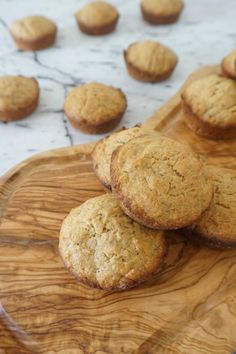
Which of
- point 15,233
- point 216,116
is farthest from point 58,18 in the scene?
point 15,233

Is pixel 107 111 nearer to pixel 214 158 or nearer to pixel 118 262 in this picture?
pixel 214 158

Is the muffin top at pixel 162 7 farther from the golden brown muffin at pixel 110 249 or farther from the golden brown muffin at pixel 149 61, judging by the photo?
the golden brown muffin at pixel 110 249

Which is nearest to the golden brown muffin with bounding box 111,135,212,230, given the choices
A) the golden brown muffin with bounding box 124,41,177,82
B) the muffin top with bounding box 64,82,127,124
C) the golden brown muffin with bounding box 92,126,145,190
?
the golden brown muffin with bounding box 92,126,145,190

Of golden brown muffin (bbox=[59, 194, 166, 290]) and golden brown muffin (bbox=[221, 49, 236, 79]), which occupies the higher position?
golden brown muffin (bbox=[221, 49, 236, 79])

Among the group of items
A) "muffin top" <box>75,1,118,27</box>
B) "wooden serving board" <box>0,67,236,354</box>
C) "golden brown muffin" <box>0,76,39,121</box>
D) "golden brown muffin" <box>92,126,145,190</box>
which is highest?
"muffin top" <box>75,1,118,27</box>

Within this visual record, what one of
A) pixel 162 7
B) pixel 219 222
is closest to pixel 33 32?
pixel 162 7

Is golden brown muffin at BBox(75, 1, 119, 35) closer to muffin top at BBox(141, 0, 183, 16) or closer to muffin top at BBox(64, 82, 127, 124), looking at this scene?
muffin top at BBox(141, 0, 183, 16)

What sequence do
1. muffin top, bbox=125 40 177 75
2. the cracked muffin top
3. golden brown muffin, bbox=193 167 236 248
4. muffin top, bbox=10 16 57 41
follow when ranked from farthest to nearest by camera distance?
muffin top, bbox=10 16 57 41, muffin top, bbox=125 40 177 75, the cracked muffin top, golden brown muffin, bbox=193 167 236 248
